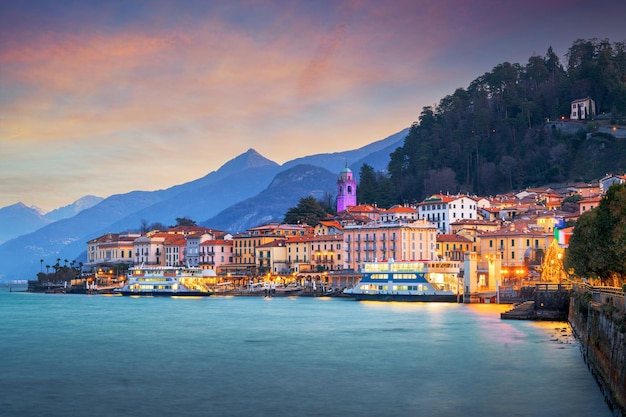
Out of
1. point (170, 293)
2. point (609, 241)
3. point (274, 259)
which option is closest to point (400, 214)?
point (274, 259)

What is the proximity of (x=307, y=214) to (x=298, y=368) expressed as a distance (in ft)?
354

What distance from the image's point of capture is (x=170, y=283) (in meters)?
122

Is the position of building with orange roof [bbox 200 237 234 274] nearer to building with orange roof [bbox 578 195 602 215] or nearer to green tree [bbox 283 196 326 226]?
green tree [bbox 283 196 326 226]

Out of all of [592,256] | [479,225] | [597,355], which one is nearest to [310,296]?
[479,225]

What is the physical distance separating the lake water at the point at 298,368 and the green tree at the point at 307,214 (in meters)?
77.8

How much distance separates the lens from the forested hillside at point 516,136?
5295 inches

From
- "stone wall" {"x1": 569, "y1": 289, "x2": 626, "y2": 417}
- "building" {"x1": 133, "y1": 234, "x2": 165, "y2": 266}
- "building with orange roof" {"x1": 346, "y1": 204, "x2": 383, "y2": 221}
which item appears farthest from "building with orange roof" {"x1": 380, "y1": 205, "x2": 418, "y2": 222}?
"stone wall" {"x1": 569, "y1": 289, "x2": 626, "y2": 417}

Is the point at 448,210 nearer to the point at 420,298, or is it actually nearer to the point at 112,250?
the point at 420,298

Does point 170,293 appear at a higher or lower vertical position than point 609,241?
lower

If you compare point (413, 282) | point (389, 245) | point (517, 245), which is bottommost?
point (413, 282)

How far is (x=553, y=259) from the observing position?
78875 mm

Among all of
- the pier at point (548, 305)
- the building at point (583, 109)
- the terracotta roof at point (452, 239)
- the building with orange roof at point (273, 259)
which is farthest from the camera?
the building at point (583, 109)

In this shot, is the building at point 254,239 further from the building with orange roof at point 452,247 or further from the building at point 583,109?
the building at point 583,109

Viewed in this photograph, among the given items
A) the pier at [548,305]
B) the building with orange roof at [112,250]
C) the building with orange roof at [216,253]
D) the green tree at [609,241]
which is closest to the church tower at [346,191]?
the building with orange roof at [216,253]
